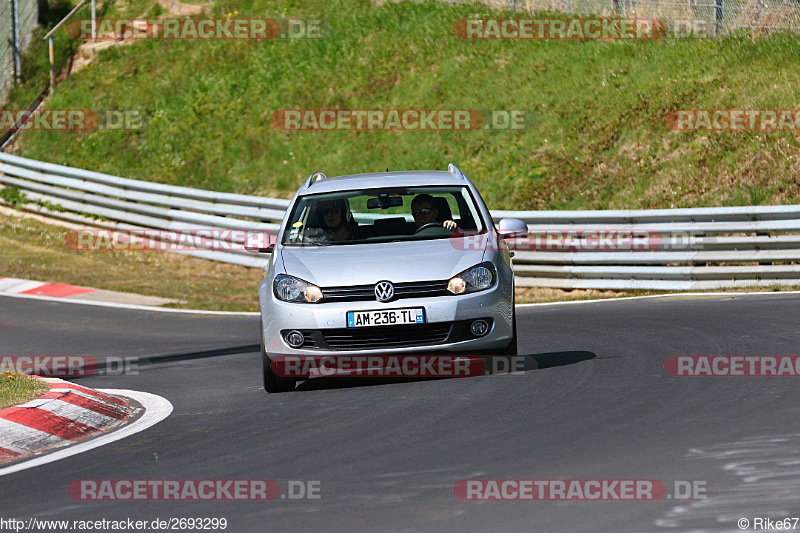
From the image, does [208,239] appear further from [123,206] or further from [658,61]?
[658,61]

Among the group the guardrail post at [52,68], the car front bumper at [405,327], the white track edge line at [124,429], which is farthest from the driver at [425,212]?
the guardrail post at [52,68]

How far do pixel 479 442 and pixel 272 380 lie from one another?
292 cm

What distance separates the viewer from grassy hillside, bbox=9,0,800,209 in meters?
21.0

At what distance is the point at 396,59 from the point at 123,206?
8.52 metres

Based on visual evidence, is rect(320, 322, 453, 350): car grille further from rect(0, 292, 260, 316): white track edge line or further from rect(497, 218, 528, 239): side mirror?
rect(0, 292, 260, 316): white track edge line

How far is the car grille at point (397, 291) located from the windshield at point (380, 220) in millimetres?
846

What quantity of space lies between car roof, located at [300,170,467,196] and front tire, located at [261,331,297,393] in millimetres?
1630

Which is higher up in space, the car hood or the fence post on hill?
the fence post on hill

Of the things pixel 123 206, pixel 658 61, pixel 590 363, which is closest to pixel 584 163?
pixel 658 61

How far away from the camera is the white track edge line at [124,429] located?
22.6 ft

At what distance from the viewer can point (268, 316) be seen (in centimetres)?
904

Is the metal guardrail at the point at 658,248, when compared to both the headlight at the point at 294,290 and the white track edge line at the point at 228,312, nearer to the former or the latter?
the white track edge line at the point at 228,312

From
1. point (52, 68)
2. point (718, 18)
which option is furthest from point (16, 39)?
point (718, 18)

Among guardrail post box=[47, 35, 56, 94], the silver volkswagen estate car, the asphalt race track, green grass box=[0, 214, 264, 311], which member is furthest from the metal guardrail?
guardrail post box=[47, 35, 56, 94]
